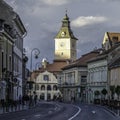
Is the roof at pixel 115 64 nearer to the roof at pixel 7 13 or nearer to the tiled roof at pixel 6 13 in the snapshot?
the roof at pixel 7 13

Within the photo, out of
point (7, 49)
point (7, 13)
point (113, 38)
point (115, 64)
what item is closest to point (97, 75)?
point (113, 38)

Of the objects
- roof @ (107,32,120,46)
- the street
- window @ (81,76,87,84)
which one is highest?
roof @ (107,32,120,46)

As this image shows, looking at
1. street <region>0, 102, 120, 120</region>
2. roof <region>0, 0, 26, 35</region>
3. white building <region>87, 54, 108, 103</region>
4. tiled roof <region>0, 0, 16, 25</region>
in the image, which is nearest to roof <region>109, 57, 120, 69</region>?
white building <region>87, 54, 108, 103</region>

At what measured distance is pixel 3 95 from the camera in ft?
251

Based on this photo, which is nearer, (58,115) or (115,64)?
(58,115)

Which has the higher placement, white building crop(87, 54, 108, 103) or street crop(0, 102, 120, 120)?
white building crop(87, 54, 108, 103)

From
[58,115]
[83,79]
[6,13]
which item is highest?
[6,13]

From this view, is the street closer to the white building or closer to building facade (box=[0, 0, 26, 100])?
building facade (box=[0, 0, 26, 100])

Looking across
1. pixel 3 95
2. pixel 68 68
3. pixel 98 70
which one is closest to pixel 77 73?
pixel 68 68

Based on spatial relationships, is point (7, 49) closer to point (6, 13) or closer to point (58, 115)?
point (6, 13)

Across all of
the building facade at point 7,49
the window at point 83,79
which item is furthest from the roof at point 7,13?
the window at point 83,79

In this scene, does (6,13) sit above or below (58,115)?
above

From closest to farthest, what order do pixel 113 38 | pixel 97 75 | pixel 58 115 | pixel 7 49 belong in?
pixel 58 115 < pixel 7 49 < pixel 113 38 < pixel 97 75

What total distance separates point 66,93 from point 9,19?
286ft
